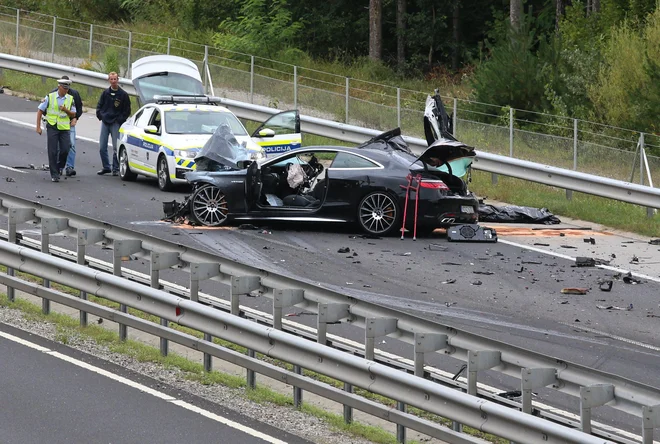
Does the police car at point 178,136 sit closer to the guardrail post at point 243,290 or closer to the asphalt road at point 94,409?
the asphalt road at point 94,409

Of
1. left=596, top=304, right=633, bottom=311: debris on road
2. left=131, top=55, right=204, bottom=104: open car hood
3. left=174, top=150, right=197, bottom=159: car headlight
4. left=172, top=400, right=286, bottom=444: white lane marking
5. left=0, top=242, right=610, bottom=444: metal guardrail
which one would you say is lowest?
left=172, top=400, right=286, bottom=444: white lane marking

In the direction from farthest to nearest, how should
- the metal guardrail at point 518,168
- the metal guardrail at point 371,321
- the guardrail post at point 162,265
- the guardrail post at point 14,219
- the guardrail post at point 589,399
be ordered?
1. the metal guardrail at point 518,168
2. the guardrail post at point 14,219
3. the guardrail post at point 162,265
4. the metal guardrail at point 371,321
5. the guardrail post at point 589,399

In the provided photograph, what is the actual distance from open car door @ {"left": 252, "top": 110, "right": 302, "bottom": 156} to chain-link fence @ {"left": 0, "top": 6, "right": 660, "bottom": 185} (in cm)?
411

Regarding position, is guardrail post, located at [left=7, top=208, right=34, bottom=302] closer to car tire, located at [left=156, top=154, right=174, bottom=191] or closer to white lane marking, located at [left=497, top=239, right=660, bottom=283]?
white lane marking, located at [left=497, top=239, right=660, bottom=283]

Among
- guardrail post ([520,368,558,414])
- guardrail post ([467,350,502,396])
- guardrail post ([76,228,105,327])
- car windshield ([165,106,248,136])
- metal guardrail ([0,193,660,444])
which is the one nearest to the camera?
metal guardrail ([0,193,660,444])

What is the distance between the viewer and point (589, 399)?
24.3 ft

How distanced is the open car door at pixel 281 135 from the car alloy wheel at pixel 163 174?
1.66 m

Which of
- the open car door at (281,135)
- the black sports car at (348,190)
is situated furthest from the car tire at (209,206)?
the open car door at (281,135)

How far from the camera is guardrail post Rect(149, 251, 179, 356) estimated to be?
10.6 metres

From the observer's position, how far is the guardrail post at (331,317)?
30.1 feet

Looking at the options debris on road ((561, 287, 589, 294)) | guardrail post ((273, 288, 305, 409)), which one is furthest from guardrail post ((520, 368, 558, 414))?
debris on road ((561, 287, 589, 294))

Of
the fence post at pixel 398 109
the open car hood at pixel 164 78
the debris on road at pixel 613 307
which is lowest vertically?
the debris on road at pixel 613 307

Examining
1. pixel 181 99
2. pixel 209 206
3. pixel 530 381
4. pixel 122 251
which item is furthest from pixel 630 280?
pixel 181 99

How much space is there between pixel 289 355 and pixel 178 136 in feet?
39.8
